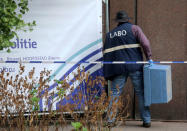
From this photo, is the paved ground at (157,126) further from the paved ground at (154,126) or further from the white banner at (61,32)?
the white banner at (61,32)

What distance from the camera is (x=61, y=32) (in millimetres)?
5305

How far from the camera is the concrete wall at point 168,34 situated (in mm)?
5711

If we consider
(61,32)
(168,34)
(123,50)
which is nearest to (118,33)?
(123,50)

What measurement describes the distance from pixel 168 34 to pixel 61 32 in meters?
1.98

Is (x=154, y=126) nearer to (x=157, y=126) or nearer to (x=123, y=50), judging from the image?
(x=157, y=126)

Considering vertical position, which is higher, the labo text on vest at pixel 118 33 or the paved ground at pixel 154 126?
the labo text on vest at pixel 118 33

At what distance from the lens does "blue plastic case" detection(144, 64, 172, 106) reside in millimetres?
4773

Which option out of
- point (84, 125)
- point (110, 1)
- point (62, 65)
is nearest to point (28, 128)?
point (84, 125)

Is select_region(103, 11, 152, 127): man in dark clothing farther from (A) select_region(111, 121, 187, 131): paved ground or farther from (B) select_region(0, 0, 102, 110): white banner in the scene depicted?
(B) select_region(0, 0, 102, 110): white banner

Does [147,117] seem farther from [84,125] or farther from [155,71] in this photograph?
[84,125]

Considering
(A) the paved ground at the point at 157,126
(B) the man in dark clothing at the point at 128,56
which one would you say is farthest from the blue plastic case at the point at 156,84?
(A) the paved ground at the point at 157,126

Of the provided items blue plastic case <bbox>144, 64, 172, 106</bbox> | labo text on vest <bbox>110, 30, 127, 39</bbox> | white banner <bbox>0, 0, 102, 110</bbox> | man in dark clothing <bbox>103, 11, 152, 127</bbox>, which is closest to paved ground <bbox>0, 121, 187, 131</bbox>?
man in dark clothing <bbox>103, 11, 152, 127</bbox>

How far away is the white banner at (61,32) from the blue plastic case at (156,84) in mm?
1038

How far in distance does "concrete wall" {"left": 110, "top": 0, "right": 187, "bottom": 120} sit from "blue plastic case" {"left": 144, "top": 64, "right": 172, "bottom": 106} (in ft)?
3.01
